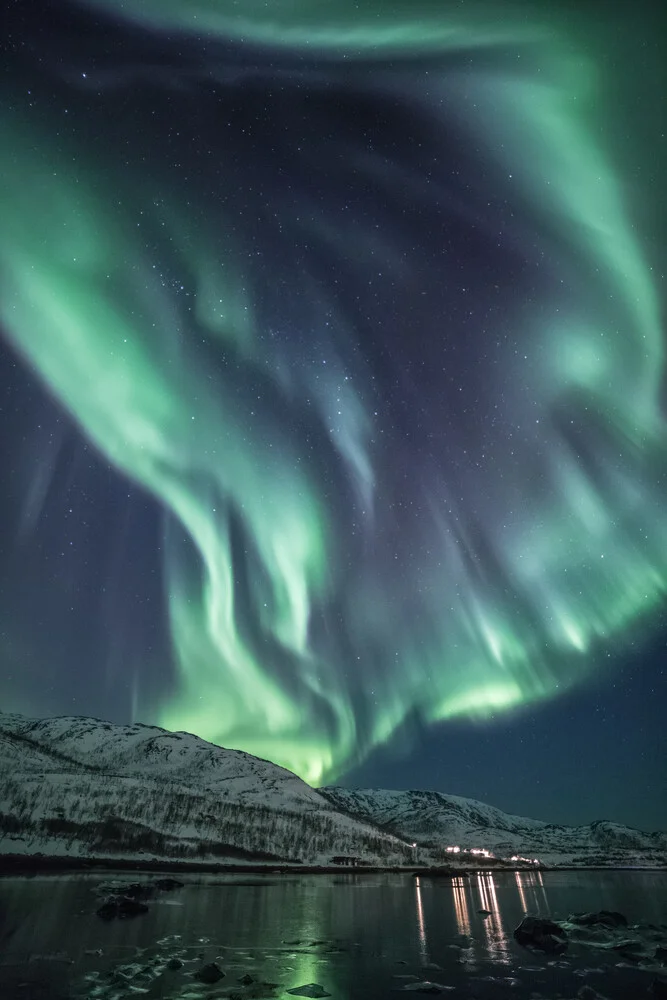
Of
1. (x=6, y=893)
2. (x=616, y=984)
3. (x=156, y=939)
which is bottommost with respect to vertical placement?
(x=616, y=984)

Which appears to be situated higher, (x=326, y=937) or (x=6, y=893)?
(x=6, y=893)

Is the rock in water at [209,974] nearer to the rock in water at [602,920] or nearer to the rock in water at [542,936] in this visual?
the rock in water at [542,936]

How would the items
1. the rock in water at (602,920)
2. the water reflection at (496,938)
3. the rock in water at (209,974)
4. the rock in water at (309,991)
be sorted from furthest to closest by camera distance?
the rock in water at (602,920) < the water reflection at (496,938) < the rock in water at (209,974) < the rock in water at (309,991)

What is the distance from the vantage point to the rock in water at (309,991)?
23812 mm

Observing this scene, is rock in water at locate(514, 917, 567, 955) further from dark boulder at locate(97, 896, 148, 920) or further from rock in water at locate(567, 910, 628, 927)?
dark boulder at locate(97, 896, 148, 920)

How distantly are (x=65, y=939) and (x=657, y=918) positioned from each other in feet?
196

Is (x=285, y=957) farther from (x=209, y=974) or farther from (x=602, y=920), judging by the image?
(x=602, y=920)

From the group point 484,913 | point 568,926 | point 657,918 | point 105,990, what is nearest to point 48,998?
point 105,990

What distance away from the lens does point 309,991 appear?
24422 millimetres

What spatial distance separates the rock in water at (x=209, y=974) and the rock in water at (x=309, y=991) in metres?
3.85

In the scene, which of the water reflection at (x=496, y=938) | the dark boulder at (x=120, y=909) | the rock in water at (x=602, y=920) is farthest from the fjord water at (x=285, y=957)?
the rock in water at (x=602, y=920)

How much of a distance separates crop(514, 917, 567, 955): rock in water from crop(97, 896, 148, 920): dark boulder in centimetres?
3422

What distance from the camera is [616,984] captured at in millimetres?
27297

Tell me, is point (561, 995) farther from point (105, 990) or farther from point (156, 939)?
point (156, 939)
